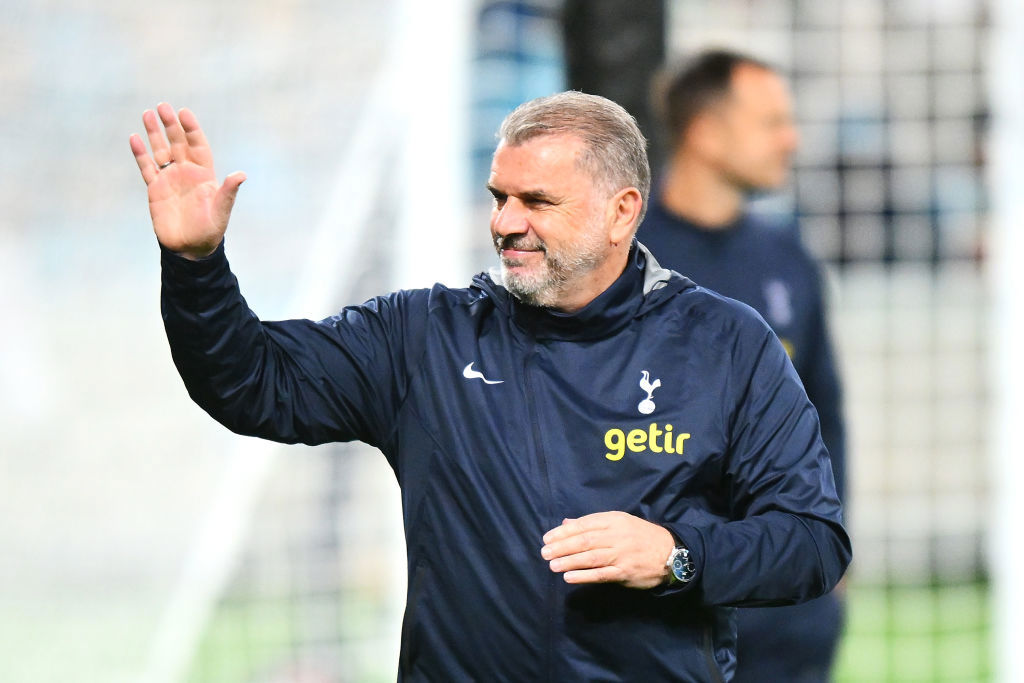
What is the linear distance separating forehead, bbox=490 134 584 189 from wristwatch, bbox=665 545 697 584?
2.34 ft

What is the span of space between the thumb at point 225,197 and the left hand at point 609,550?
0.81 m

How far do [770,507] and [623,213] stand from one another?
0.62 m

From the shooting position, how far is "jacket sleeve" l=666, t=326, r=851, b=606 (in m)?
2.64

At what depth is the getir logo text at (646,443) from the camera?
2.75 meters

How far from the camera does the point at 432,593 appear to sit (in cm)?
279

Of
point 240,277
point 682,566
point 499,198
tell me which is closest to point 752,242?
point 499,198

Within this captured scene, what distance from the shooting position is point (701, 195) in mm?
4113

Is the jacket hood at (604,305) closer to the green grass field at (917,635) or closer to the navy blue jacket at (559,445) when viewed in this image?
the navy blue jacket at (559,445)

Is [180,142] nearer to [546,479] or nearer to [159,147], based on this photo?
[159,147]

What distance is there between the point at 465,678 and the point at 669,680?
14.3 inches

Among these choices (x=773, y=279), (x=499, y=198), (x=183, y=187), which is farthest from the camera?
(x=773, y=279)

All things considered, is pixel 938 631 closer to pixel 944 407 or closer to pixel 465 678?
pixel 944 407

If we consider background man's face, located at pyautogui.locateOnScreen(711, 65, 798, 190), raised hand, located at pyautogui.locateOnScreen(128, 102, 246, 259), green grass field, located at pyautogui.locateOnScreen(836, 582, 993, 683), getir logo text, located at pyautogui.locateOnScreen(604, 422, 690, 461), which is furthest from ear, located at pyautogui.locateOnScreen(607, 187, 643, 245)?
green grass field, located at pyautogui.locateOnScreen(836, 582, 993, 683)

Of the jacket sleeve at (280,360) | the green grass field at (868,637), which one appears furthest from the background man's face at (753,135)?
the green grass field at (868,637)
